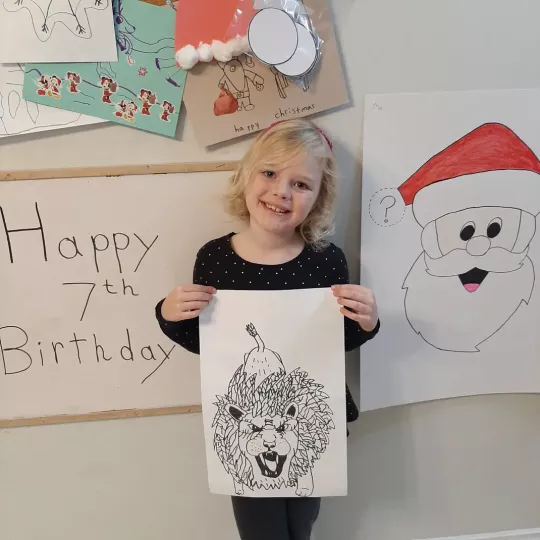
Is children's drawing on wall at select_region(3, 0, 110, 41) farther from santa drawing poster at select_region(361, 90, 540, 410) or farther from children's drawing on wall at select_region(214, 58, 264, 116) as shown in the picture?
santa drawing poster at select_region(361, 90, 540, 410)

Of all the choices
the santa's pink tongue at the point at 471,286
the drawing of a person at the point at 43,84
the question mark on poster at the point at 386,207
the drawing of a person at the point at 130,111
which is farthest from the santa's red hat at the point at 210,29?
the santa's pink tongue at the point at 471,286

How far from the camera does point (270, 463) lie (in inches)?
34.7

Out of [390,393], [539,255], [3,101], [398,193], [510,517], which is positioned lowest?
[510,517]

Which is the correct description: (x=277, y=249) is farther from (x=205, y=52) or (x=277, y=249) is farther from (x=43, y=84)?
(x=43, y=84)

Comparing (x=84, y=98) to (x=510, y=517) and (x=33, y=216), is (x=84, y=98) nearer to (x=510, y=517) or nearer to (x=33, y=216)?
(x=33, y=216)

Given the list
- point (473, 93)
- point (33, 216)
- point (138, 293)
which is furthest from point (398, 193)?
point (33, 216)

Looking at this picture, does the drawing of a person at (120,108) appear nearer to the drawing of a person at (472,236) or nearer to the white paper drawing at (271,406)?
the white paper drawing at (271,406)

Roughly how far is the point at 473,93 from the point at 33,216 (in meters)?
0.83

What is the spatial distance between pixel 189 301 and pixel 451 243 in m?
0.52

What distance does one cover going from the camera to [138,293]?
0.95 m

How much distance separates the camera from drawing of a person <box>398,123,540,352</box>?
931 millimetres

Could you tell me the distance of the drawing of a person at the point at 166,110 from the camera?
86 centimetres

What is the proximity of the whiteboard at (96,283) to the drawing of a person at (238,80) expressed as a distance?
0.47 ft

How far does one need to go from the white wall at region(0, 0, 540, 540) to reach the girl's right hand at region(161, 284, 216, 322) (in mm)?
249
